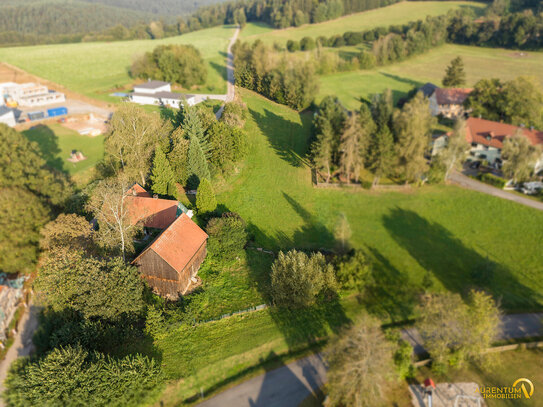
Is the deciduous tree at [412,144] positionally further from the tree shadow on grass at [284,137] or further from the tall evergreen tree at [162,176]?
the tall evergreen tree at [162,176]

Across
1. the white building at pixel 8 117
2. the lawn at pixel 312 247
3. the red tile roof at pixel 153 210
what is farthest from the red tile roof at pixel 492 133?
the white building at pixel 8 117

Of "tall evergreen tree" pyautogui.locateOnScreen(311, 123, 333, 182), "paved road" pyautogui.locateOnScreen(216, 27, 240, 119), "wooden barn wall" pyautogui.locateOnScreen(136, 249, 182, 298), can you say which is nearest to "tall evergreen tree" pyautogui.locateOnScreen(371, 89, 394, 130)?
"tall evergreen tree" pyautogui.locateOnScreen(311, 123, 333, 182)

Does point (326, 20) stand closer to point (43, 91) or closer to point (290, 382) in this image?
point (43, 91)

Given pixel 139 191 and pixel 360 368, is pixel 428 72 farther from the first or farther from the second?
pixel 360 368

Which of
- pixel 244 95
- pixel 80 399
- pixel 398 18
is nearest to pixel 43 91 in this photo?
pixel 244 95

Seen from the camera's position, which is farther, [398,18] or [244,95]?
[398,18]

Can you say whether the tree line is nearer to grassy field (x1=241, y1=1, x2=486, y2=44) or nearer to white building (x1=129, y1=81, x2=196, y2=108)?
white building (x1=129, y1=81, x2=196, y2=108)
